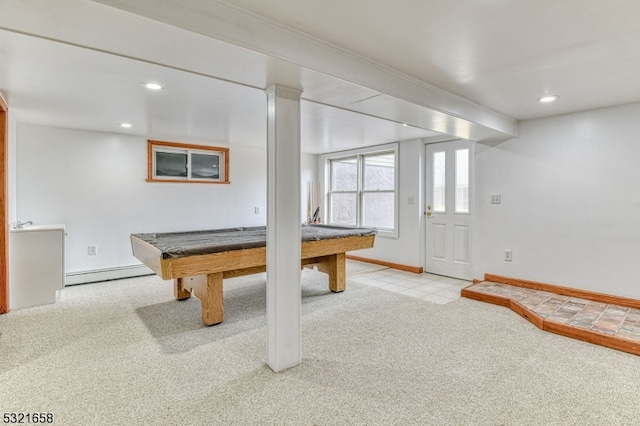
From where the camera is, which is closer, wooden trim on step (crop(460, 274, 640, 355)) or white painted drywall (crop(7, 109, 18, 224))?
wooden trim on step (crop(460, 274, 640, 355))

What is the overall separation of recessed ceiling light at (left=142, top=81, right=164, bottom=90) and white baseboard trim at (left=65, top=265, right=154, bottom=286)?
10.0ft

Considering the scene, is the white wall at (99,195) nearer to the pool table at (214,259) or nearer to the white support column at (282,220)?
the pool table at (214,259)

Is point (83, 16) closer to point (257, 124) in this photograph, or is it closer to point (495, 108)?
point (257, 124)

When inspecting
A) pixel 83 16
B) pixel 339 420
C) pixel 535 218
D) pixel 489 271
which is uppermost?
pixel 83 16

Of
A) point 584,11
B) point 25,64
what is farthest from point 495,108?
point 25,64

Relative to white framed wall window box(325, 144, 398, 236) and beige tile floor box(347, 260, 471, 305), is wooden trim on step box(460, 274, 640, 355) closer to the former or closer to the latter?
beige tile floor box(347, 260, 471, 305)

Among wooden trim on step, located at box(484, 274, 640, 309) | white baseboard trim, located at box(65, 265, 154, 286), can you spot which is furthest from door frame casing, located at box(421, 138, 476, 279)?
white baseboard trim, located at box(65, 265, 154, 286)

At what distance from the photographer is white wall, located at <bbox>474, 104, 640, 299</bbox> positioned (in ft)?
10.6

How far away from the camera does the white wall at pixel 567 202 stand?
322cm

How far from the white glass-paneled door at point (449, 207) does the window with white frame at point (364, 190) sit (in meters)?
0.61

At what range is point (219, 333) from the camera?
2.84 meters

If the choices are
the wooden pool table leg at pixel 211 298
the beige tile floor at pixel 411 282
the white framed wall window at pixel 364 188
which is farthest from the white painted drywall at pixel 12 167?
the white framed wall window at pixel 364 188

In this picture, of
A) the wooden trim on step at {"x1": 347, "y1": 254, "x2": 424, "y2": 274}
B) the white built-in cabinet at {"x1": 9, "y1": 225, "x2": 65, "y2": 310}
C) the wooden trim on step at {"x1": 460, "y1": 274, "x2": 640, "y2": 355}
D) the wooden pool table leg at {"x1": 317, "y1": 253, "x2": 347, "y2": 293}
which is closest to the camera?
the wooden trim on step at {"x1": 460, "y1": 274, "x2": 640, "y2": 355}

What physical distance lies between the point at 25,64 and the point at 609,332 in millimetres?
4703
